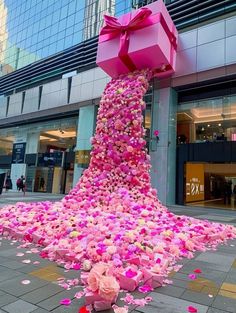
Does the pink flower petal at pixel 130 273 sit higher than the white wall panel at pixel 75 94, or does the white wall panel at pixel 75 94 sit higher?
the white wall panel at pixel 75 94

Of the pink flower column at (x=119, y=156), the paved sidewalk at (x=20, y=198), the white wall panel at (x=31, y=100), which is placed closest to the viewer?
the pink flower column at (x=119, y=156)

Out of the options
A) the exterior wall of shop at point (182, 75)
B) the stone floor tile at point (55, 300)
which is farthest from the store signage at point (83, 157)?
the stone floor tile at point (55, 300)

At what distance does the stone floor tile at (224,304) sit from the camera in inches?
115

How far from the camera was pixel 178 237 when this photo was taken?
5.51m

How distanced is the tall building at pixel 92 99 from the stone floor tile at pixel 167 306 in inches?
545

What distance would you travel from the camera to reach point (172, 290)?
11.1 ft

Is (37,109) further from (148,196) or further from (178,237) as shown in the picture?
(178,237)

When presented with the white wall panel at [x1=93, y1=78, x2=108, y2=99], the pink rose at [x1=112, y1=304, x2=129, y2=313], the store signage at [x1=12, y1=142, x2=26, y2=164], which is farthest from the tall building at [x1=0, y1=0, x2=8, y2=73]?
the pink rose at [x1=112, y1=304, x2=129, y2=313]

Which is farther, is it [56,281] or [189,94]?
[189,94]

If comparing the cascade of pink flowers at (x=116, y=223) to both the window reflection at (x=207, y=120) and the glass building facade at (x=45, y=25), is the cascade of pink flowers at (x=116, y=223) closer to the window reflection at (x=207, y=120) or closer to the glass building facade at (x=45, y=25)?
the window reflection at (x=207, y=120)

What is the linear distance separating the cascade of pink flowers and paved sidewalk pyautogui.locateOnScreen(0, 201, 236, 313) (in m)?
0.23

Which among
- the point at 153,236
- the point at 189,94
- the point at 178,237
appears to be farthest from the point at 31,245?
the point at 189,94

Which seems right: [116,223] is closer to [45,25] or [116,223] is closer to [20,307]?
[20,307]

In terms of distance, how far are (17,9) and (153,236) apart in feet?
144
